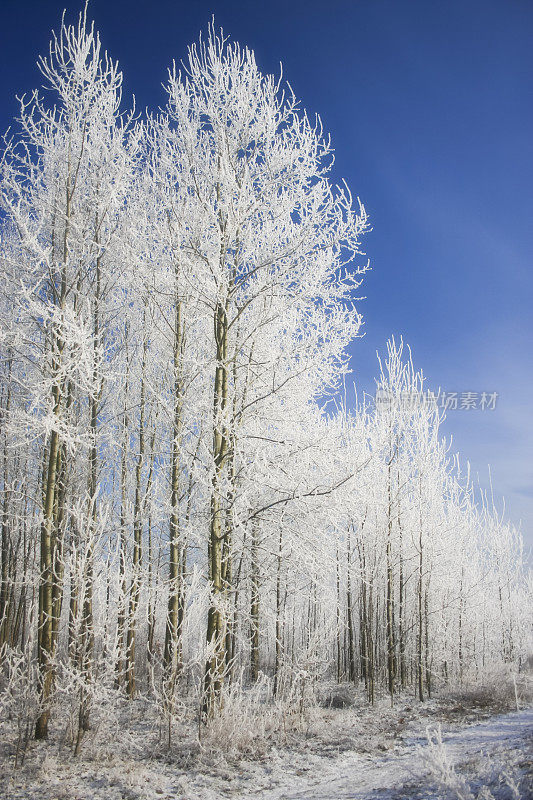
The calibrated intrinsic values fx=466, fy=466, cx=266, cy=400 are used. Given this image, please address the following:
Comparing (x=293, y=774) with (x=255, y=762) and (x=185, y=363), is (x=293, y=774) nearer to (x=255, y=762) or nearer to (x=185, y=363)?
(x=255, y=762)

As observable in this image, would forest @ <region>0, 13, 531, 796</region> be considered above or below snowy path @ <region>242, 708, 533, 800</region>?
above

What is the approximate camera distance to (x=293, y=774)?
5121 millimetres

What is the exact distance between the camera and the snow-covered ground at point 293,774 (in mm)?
4082

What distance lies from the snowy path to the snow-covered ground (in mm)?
11

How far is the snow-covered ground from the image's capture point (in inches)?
161

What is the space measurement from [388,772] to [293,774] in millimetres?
1050

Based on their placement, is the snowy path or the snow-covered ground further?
the snowy path

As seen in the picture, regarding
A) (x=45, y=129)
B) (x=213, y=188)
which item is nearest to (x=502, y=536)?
(x=213, y=188)

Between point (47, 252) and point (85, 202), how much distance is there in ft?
6.30

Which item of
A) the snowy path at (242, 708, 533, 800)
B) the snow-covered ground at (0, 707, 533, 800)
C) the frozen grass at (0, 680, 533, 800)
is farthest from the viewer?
the snowy path at (242, 708, 533, 800)

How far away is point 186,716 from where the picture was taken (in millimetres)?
6949

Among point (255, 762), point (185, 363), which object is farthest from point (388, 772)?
point (185, 363)

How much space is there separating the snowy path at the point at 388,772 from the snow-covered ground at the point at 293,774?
11 mm

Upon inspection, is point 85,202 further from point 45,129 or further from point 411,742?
point 411,742
